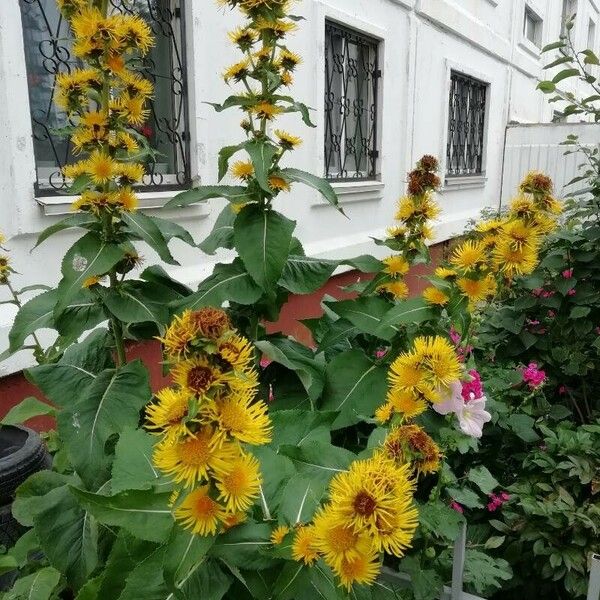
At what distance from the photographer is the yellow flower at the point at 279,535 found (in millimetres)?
875

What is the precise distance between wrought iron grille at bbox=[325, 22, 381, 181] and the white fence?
4.91m

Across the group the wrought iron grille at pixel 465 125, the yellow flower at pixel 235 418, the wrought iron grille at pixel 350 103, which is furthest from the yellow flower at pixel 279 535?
the wrought iron grille at pixel 465 125

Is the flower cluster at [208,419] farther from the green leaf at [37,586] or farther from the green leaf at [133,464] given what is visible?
the green leaf at [37,586]

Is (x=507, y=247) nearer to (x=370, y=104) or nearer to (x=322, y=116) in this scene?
(x=322, y=116)

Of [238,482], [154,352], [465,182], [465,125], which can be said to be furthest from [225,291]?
[465,125]

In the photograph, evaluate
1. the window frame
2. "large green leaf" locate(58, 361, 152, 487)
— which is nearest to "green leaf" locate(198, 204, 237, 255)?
"large green leaf" locate(58, 361, 152, 487)

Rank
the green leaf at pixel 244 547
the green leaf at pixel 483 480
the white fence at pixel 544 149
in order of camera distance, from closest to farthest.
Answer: the green leaf at pixel 244 547, the green leaf at pixel 483 480, the white fence at pixel 544 149

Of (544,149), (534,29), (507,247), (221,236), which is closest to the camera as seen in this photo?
(507,247)

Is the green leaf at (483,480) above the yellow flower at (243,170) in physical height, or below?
below

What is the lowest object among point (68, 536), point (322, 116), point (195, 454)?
point (68, 536)

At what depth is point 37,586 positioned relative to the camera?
63.1 inches

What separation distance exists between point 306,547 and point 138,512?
0.32 meters

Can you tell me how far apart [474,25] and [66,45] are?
647 cm

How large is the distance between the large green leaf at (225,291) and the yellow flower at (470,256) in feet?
1.71
